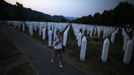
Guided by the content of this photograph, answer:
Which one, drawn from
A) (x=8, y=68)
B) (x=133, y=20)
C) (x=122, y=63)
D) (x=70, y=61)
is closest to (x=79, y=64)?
(x=70, y=61)

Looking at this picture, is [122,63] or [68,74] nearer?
[68,74]

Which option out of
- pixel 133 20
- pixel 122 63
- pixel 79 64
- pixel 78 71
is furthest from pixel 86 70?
pixel 133 20

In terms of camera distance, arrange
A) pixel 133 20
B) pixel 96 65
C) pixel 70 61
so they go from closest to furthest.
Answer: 1. pixel 96 65
2. pixel 70 61
3. pixel 133 20

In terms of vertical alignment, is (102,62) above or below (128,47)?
below

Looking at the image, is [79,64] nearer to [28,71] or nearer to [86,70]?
[86,70]

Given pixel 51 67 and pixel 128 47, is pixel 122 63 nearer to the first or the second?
pixel 128 47

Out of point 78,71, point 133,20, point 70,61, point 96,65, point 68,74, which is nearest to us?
point 68,74

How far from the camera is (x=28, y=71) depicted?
19.9 ft

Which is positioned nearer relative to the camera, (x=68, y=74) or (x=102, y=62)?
(x=68, y=74)

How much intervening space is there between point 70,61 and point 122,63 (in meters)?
2.68

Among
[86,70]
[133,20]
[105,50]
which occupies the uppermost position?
[133,20]

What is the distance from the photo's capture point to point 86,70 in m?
6.59

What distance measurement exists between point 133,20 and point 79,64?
27.2 metres

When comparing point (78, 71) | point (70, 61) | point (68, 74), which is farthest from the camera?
point (70, 61)
